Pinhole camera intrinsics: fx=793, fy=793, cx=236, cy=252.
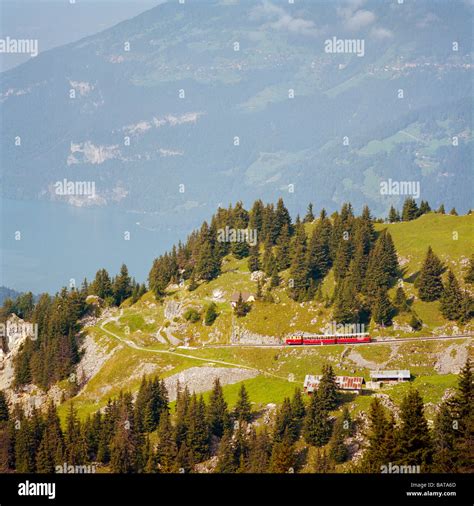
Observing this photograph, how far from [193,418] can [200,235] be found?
71.5 meters

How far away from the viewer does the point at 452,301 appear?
124 meters

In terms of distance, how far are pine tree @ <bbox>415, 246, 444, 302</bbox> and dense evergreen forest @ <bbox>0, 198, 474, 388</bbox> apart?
6.4 inches

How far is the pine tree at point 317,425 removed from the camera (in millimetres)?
95625

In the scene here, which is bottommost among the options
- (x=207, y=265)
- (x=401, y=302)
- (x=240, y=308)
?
(x=240, y=308)

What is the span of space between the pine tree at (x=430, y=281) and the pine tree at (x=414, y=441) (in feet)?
196

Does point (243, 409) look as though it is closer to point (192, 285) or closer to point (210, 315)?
point (210, 315)

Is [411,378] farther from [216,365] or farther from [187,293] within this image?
[187,293]

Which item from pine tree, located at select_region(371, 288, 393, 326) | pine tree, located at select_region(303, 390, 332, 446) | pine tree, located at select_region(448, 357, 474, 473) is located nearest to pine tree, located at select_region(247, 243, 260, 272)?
pine tree, located at select_region(371, 288, 393, 326)

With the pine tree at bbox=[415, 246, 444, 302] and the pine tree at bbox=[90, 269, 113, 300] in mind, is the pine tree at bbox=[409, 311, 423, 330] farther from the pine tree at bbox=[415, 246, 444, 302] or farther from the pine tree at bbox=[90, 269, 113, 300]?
the pine tree at bbox=[90, 269, 113, 300]

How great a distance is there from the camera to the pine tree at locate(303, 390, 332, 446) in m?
95.6

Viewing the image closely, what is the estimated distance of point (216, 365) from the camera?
126 m

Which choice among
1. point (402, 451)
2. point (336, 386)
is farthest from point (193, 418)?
point (402, 451)

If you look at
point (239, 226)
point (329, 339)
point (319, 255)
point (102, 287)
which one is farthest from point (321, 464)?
point (102, 287)

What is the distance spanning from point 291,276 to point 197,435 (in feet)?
157
